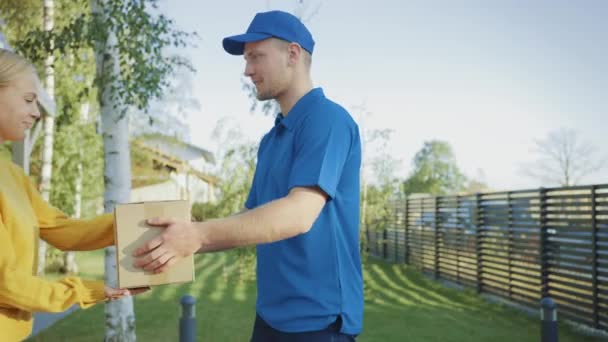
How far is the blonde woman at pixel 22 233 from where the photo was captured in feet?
6.79

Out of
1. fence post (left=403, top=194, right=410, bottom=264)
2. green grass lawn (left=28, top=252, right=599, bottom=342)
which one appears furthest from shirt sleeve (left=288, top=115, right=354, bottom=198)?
fence post (left=403, top=194, right=410, bottom=264)

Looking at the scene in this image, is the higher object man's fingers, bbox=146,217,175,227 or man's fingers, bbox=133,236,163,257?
man's fingers, bbox=146,217,175,227

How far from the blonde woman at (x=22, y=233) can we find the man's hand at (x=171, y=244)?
36 centimetres

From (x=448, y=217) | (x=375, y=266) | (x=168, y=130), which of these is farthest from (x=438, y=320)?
(x=168, y=130)

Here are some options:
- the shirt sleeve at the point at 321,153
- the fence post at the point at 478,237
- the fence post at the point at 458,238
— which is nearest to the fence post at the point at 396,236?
the fence post at the point at 458,238

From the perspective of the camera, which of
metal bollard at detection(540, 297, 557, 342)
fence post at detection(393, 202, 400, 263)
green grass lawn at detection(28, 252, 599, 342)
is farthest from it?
fence post at detection(393, 202, 400, 263)

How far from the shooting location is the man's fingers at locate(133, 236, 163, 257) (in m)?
1.95

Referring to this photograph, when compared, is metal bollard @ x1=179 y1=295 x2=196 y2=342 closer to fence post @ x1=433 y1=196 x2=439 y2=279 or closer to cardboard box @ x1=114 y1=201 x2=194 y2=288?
cardboard box @ x1=114 y1=201 x2=194 y2=288

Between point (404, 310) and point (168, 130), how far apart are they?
16.3 meters

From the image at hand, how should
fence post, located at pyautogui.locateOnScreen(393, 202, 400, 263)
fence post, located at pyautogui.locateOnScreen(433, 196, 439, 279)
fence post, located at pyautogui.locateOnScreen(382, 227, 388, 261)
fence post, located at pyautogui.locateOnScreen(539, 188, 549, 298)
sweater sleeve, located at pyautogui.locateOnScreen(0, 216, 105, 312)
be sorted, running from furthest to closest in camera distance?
fence post, located at pyautogui.locateOnScreen(382, 227, 388, 261) < fence post, located at pyautogui.locateOnScreen(393, 202, 400, 263) < fence post, located at pyautogui.locateOnScreen(433, 196, 439, 279) < fence post, located at pyautogui.locateOnScreen(539, 188, 549, 298) < sweater sleeve, located at pyautogui.locateOnScreen(0, 216, 105, 312)

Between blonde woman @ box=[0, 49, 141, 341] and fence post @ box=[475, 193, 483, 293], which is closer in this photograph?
blonde woman @ box=[0, 49, 141, 341]

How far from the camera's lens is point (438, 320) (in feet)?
31.8

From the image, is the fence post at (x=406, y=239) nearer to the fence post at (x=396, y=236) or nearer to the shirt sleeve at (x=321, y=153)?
the fence post at (x=396, y=236)

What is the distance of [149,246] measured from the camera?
196 centimetres
